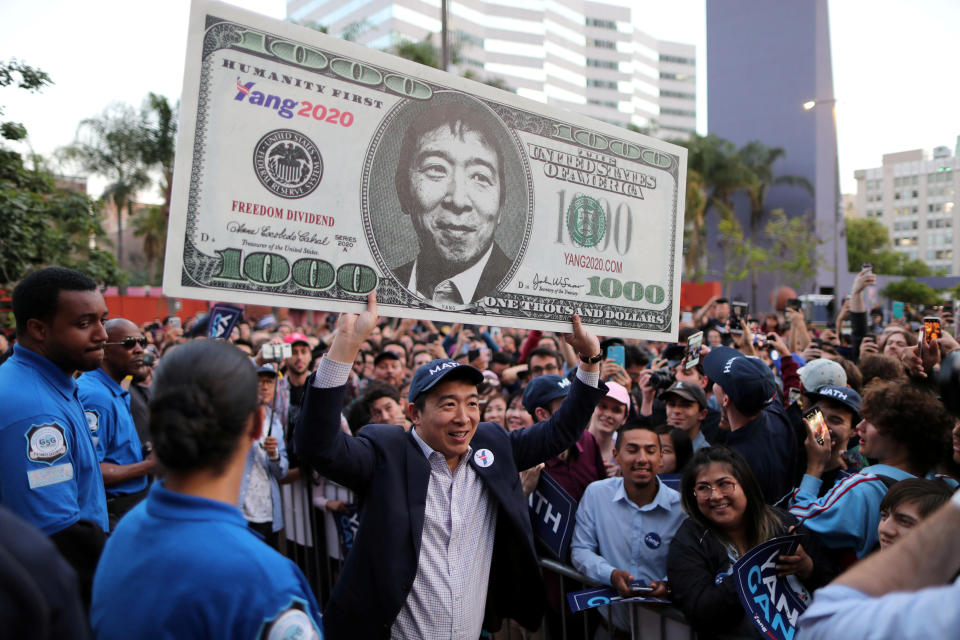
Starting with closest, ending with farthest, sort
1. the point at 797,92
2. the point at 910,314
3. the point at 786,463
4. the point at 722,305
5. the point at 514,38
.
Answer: the point at 786,463 < the point at 722,305 < the point at 910,314 < the point at 797,92 < the point at 514,38

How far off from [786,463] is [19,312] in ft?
12.1

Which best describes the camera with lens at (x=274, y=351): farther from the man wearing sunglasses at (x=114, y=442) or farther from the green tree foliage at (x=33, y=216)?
the green tree foliage at (x=33, y=216)

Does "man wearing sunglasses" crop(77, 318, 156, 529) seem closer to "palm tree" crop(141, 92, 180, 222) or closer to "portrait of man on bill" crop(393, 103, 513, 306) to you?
"portrait of man on bill" crop(393, 103, 513, 306)

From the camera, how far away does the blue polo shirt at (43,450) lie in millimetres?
2402

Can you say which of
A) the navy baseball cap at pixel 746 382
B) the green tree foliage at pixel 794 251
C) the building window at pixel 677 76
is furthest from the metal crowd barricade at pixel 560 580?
the building window at pixel 677 76

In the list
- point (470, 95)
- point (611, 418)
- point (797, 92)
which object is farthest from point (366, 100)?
point (797, 92)

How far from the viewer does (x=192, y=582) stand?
134 centimetres

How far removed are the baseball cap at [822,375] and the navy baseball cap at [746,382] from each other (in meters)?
0.80

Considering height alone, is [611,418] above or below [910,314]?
below

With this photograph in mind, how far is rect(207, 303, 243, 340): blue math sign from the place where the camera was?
5809mm

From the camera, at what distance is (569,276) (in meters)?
3.07

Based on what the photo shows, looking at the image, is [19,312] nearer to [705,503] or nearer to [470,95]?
[470,95]

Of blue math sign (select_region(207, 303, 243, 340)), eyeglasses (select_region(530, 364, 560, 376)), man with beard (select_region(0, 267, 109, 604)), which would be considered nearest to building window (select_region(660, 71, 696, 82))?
eyeglasses (select_region(530, 364, 560, 376))

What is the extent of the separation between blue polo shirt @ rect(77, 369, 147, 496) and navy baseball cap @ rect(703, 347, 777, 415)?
317 centimetres
